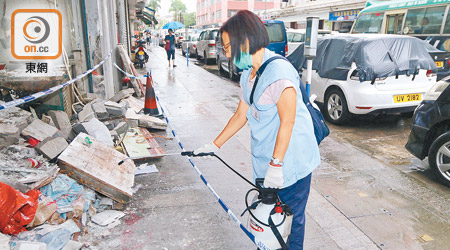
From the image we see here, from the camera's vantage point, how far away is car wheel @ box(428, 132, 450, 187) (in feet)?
13.9

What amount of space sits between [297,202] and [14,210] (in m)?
2.27

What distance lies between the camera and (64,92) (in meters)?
5.83

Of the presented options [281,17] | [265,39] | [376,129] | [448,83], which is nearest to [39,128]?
[265,39]

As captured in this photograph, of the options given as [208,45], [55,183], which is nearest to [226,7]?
[208,45]

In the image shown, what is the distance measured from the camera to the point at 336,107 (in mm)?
7074

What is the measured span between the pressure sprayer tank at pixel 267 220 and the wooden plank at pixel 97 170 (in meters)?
1.93

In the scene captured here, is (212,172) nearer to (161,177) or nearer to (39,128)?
(161,177)

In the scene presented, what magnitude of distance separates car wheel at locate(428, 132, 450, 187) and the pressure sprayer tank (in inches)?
123

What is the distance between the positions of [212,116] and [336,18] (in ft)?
76.3

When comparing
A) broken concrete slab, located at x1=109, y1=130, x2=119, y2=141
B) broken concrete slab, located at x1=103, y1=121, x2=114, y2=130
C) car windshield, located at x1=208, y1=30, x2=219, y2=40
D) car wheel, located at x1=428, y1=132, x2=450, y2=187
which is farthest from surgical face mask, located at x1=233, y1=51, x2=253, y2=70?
car windshield, located at x1=208, y1=30, x2=219, y2=40

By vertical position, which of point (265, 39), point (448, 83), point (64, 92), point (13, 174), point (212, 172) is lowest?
point (212, 172)

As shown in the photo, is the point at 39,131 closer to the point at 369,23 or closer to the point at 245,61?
the point at 245,61

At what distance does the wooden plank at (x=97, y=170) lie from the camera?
3562mm

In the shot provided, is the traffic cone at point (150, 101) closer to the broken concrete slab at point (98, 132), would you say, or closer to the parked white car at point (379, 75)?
the broken concrete slab at point (98, 132)
